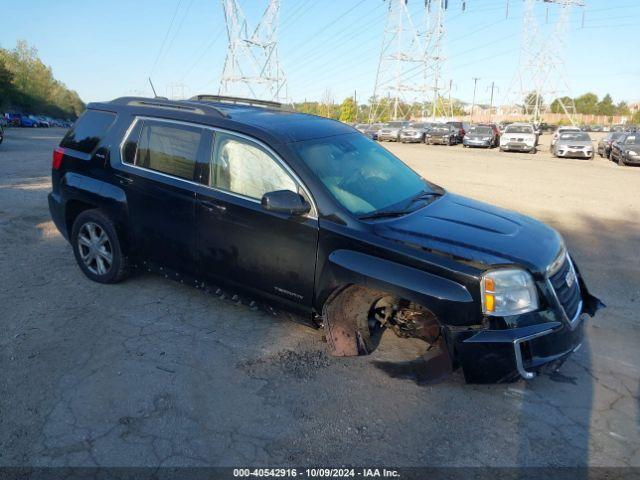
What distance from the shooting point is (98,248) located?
15.6 feet

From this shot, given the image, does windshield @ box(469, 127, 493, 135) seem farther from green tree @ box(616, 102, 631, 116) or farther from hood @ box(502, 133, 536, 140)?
green tree @ box(616, 102, 631, 116)

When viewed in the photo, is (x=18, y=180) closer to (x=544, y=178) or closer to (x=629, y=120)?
(x=544, y=178)

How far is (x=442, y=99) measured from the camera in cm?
7188

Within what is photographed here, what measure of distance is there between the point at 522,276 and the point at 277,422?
5.78 feet

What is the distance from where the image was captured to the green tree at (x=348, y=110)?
289ft

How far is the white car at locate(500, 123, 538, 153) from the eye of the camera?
90.7ft

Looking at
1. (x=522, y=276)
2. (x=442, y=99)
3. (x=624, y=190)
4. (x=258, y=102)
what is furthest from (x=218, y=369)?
(x=442, y=99)

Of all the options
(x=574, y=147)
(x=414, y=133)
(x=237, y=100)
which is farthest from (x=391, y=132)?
(x=237, y=100)

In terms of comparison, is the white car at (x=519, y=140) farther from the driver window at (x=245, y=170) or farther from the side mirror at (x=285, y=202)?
the side mirror at (x=285, y=202)

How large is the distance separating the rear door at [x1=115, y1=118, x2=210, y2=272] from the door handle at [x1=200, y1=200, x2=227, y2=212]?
123mm

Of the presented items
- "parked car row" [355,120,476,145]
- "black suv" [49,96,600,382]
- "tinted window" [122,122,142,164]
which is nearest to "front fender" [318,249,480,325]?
"black suv" [49,96,600,382]

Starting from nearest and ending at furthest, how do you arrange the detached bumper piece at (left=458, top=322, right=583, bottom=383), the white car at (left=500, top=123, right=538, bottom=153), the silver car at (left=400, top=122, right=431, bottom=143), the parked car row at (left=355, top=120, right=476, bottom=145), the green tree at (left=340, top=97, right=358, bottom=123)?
the detached bumper piece at (left=458, top=322, right=583, bottom=383) < the white car at (left=500, top=123, right=538, bottom=153) < the parked car row at (left=355, top=120, right=476, bottom=145) < the silver car at (left=400, top=122, right=431, bottom=143) < the green tree at (left=340, top=97, right=358, bottom=123)

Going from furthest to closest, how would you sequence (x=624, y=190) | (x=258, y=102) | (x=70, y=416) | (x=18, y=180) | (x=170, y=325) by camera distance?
(x=624, y=190)
(x=18, y=180)
(x=258, y=102)
(x=170, y=325)
(x=70, y=416)

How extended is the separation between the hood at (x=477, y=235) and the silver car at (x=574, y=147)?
77.6 feet
